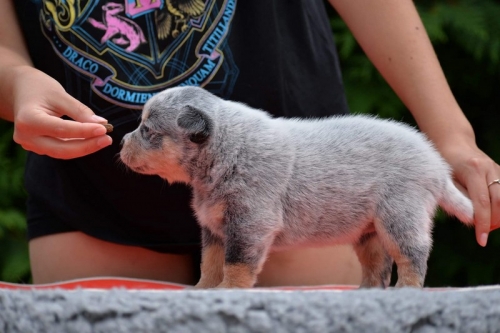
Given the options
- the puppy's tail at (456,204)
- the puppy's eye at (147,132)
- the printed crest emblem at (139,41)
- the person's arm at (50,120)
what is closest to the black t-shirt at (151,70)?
the printed crest emblem at (139,41)

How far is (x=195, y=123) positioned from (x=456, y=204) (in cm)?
48

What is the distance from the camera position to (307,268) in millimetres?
1701

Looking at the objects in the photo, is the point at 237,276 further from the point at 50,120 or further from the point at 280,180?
the point at 50,120

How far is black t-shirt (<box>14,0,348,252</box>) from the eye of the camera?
1.51 metres

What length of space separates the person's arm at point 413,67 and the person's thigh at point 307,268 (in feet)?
1.39

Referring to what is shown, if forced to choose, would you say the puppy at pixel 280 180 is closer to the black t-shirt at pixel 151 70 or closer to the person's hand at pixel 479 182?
the person's hand at pixel 479 182

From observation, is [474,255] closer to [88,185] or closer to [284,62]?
[284,62]

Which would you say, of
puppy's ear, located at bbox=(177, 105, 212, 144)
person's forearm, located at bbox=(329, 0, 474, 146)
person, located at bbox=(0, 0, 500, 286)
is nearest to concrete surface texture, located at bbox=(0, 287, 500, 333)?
puppy's ear, located at bbox=(177, 105, 212, 144)

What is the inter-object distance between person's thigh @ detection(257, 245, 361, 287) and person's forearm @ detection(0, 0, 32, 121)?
2.38ft

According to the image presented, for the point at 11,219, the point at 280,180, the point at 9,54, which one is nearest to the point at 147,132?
the point at 280,180

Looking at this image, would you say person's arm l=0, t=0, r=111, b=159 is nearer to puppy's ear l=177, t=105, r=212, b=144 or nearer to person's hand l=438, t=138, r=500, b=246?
puppy's ear l=177, t=105, r=212, b=144

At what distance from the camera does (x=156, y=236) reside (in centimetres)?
167

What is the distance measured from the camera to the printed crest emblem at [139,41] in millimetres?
1510

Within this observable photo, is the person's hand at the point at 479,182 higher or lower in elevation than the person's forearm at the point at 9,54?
lower
